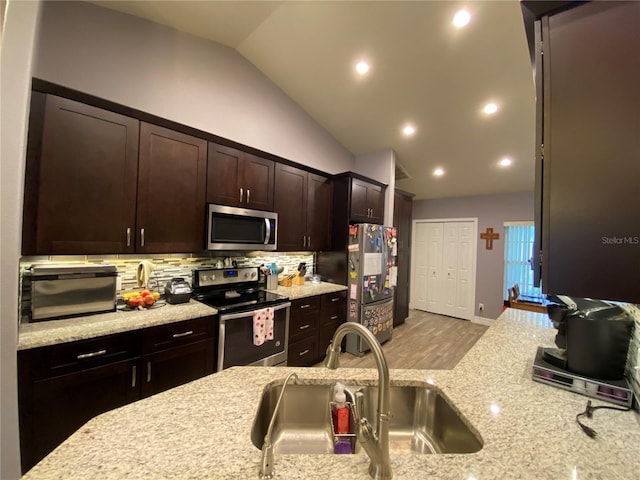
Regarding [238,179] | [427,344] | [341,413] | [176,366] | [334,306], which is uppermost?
[238,179]

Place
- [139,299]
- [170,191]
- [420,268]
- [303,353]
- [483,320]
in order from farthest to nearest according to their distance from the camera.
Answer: [420,268], [483,320], [303,353], [170,191], [139,299]

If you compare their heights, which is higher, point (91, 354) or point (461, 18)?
point (461, 18)

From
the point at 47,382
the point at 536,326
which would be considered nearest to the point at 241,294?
the point at 47,382

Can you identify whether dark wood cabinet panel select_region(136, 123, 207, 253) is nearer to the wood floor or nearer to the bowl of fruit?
the bowl of fruit

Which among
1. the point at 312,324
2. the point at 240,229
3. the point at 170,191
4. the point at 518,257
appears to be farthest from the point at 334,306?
the point at 518,257

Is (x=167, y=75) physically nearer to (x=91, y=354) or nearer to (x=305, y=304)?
(x=91, y=354)

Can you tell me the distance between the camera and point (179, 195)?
6.54 ft

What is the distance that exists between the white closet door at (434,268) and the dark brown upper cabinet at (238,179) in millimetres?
4024

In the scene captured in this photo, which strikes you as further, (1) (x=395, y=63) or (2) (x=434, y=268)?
(2) (x=434, y=268)

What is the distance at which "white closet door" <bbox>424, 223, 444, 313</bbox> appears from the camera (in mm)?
5184

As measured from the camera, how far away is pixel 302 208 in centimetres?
297

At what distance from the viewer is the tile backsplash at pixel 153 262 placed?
155 centimetres

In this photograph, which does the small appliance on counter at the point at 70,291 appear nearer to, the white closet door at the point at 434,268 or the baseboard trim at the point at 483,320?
the white closet door at the point at 434,268

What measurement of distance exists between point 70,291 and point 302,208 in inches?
82.9
